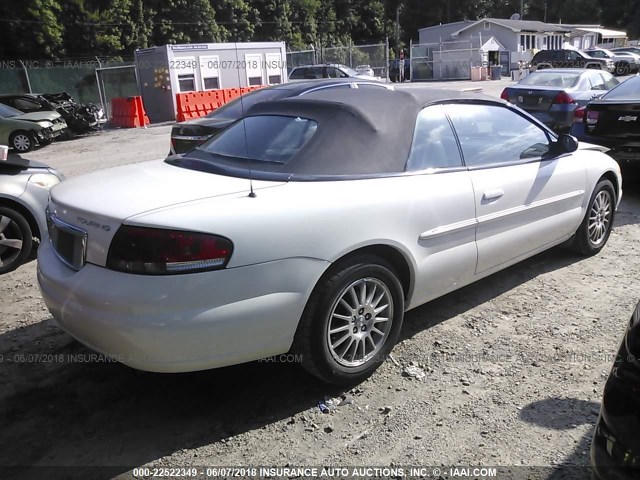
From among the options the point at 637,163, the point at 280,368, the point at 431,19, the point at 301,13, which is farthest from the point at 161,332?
the point at 431,19

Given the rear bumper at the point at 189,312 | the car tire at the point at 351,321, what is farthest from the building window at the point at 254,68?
the rear bumper at the point at 189,312

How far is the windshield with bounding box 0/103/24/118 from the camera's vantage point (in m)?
15.0

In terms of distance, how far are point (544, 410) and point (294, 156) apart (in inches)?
77.2

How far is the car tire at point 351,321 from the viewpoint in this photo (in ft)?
9.70

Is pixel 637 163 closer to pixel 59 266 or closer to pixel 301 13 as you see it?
pixel 59 266

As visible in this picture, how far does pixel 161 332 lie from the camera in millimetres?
2562

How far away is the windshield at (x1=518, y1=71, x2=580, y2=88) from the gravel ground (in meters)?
8.51

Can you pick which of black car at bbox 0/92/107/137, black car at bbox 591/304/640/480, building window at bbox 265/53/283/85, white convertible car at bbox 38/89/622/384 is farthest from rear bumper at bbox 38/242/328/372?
building window at bbox 265/53/283/85

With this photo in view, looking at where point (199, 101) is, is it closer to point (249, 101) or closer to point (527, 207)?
point (249, 101)

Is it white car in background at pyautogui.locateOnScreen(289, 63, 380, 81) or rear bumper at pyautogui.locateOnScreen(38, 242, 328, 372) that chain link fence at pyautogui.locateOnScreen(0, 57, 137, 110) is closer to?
white car in background at pyautogui.locateOnScreen(289, 63, 380, 81)

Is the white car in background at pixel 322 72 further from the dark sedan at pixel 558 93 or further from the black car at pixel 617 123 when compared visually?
→ the black car at pixel 617 123

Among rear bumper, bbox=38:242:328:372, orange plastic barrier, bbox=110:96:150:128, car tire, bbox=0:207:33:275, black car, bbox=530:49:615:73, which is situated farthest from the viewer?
black car, bbox=530:49:615:73

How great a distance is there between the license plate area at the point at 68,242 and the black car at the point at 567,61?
3705 cm

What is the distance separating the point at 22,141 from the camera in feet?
49.8
